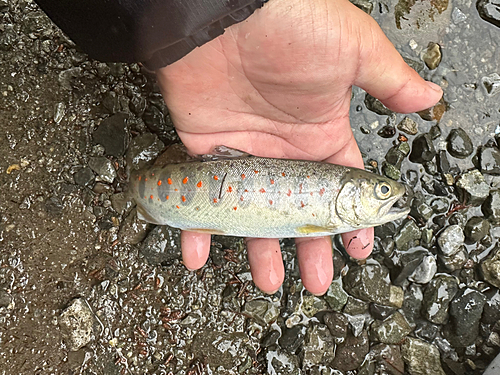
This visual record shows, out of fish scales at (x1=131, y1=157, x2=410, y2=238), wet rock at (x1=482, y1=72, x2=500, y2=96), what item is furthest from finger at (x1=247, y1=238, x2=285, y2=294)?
wet rock at (x1=482, y1=72, x2=500, y2=96)

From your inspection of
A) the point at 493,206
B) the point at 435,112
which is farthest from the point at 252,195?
the point at 493,206

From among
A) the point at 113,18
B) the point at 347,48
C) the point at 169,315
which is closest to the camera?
the point at 113,18

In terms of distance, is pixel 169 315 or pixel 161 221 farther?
pixel 169 315

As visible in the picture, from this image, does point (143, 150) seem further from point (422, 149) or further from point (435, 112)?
point (435, 112)

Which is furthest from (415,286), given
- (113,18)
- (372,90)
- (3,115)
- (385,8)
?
(3,115)

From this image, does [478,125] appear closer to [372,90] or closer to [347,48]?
[372,90]

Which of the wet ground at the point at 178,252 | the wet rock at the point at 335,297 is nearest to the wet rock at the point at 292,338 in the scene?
the wet ground at the point at 178,252
